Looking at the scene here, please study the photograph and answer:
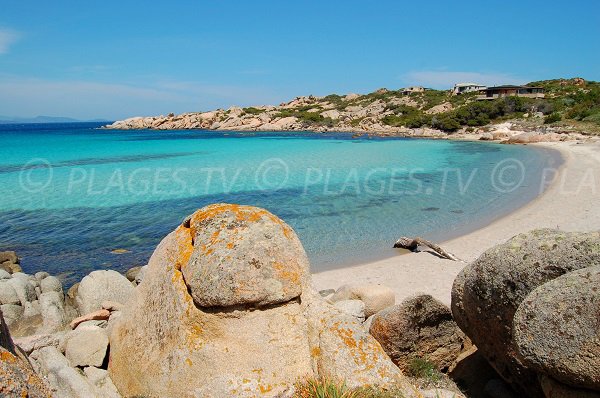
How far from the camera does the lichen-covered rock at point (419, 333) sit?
712 cm

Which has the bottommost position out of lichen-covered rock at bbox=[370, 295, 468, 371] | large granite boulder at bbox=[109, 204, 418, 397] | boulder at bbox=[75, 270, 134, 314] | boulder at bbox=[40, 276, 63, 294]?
boulder at bbox=[40, 276, 63, 294]

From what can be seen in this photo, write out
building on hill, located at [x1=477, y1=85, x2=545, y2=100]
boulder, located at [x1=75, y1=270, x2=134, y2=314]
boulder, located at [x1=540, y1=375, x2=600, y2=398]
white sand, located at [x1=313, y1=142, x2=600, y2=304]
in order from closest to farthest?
boulder, located at [x1=540, y1=375, x2=600, y2=398], boulder, located at [x1=75, y1=270, x2=134, y2=314], white sand, located at [x1=313, y1=142, x2=600, y2=304], building on hill, located at [x1=477, y1=85, x2=545, y2=100]

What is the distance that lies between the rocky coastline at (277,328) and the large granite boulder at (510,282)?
0.02 m

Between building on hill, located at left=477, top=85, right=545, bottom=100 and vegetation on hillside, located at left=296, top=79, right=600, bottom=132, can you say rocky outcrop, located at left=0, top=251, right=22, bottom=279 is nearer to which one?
vegetation on hillside, located at left=296, top=79, right=600, bottom=132

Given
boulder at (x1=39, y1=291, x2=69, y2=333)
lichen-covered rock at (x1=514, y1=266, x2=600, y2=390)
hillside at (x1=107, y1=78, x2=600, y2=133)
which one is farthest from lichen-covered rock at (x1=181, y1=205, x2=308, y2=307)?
hillside at (x1=107, y1=78, x2=600, y2=133)

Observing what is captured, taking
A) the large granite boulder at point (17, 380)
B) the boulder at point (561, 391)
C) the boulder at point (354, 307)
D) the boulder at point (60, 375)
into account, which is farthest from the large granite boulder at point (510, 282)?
the boulder at point (60, 375)

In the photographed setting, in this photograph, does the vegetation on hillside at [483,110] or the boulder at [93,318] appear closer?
the boulder at [93,318]

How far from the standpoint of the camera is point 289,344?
537 centimetres

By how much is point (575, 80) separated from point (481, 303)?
516 ft

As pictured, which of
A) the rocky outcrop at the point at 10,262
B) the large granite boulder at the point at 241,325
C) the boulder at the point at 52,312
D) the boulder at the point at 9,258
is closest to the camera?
the large granite boulder at the point at 241,325

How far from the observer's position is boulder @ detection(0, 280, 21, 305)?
11883mm

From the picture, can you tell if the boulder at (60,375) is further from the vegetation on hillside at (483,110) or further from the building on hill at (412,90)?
the building on hill at (412,90)

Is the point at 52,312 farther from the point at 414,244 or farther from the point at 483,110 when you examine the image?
the point at 483,110

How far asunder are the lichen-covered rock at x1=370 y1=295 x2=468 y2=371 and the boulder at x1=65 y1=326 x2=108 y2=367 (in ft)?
14.0
